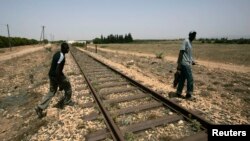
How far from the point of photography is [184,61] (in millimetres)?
6387

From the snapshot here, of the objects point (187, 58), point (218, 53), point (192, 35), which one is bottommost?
point (218, 53)

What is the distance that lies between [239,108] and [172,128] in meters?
2.77

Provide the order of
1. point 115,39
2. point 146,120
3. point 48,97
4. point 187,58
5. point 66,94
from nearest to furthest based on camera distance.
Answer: point 146,120
point 48,97
point 66,94
point 187,58
point 115,39

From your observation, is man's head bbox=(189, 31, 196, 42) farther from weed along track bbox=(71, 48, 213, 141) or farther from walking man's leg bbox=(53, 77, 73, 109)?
walking man's leg bbox=(53, 77, 73, 109)

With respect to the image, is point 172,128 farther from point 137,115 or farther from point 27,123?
point 27,123

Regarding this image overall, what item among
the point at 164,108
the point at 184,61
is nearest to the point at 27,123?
the point at 164,108

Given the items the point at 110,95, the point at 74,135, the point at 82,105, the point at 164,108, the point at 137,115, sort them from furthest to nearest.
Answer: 1. the point at 110,95
2. the point at 82,105
3. the point at 164,108
4. the point at 137,115
5. the point at 74,135

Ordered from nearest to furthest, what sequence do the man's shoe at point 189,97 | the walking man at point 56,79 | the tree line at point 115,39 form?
the walking man at point 56,79 → the man's shoe at point 189,97 → the tree line at point 115,39

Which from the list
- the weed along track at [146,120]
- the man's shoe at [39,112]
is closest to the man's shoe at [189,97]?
the weed along track at [146,120]

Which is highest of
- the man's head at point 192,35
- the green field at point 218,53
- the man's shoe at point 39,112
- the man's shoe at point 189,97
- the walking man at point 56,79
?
the man's head at point 192,35

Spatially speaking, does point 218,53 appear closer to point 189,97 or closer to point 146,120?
point 189,97

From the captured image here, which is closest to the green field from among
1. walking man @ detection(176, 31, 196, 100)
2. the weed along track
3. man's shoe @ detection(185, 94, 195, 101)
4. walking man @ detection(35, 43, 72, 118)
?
man's shoe @ detection(185, 94, 195, 101)

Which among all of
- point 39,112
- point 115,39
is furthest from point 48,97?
point 115,39

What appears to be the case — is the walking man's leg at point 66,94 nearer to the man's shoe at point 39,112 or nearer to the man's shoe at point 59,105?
the man's shoe at point 59,105
